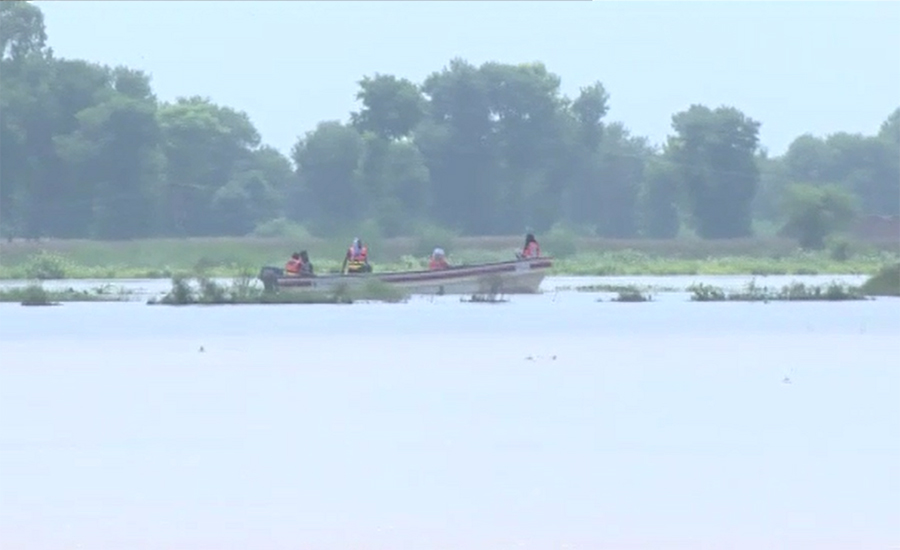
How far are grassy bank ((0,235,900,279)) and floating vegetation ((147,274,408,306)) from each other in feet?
39.7

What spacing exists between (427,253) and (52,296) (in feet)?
63.7

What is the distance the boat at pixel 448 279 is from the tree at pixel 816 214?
81.3 feet

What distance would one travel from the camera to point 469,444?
18234 millimetres

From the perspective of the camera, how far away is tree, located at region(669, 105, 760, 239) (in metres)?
78.9

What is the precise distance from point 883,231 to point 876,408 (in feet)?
163

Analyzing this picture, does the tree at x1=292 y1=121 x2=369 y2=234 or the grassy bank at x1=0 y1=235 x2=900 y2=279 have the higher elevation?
the tree at x1=292 y1=121 x2=369 y2=234

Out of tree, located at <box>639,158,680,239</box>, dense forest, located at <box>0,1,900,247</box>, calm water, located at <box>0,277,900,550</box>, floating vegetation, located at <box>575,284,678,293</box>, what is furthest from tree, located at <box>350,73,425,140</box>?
calm water, located at <box>0,277,900,550</box>

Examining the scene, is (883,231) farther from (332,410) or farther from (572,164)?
(332,410)

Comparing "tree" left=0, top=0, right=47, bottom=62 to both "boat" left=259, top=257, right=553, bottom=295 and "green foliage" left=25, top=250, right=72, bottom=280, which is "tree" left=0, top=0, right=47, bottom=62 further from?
"boat" left=259, top=257, right=553, bottom=295

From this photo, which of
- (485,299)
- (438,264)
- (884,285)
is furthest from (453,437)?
(438,264)

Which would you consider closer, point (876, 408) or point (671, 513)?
point (671, 513)

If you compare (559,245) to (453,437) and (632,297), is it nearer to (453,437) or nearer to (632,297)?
(632,297)

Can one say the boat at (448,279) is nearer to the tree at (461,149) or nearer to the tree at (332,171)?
the tree at (332,171)

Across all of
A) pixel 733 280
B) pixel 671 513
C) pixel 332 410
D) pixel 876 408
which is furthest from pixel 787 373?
pixel 733 280
